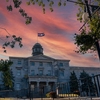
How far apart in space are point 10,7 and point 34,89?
7.04m

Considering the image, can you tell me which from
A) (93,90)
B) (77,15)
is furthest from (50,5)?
(93,90)

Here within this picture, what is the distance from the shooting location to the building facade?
60062mm

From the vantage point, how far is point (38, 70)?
6328cm

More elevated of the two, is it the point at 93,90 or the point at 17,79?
the point at 17,79

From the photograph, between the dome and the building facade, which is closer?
the building facade

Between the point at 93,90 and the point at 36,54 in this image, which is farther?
the point at 36,54

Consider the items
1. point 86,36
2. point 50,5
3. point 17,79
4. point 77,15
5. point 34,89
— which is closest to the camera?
point 86,36

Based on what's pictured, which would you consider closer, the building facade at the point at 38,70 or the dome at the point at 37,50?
the building facade at the point at 38,70

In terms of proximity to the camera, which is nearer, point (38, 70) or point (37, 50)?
point (38, 70)

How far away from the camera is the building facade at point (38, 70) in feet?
197

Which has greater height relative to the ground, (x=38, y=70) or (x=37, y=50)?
(x=37, y=50)

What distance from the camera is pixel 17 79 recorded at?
2383 inches

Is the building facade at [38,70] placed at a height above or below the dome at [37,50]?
below

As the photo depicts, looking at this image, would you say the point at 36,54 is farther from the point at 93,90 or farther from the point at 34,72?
the point at 93,90
